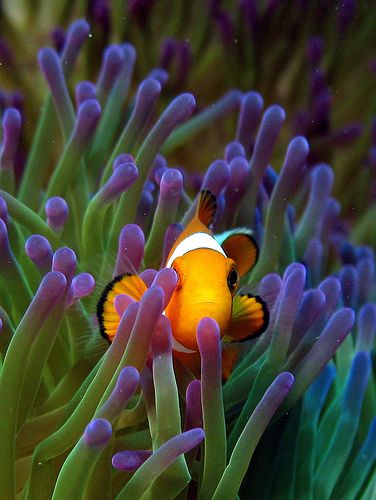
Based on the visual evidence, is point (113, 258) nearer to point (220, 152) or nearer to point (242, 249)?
point (242, 249)

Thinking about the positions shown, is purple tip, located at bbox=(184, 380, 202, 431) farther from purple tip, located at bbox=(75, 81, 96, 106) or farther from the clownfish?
purple tip, located at bbox=(75, 81, 96, 106)

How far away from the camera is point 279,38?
1.80m

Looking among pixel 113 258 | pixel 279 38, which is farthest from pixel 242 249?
pixel 279 38

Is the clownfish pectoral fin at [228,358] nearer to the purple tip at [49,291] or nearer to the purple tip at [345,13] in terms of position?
the purple tip at [49,291]

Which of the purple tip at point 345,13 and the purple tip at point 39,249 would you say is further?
the purple tip at point 345,13

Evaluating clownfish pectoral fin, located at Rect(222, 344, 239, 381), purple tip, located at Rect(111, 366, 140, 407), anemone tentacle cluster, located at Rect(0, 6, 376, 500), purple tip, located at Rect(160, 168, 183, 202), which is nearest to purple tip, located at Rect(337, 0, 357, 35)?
anemone tentacle cluster, located at Rect(0, 6, 376, 500)

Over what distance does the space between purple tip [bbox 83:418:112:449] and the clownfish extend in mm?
156

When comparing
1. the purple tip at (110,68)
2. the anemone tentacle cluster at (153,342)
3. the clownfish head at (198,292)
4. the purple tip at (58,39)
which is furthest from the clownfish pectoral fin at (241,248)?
the purple tip at (58,39)

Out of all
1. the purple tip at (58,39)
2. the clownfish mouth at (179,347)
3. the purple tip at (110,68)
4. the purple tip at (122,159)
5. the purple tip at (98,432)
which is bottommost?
the purple tip at (98,432)

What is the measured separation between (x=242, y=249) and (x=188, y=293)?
238mm

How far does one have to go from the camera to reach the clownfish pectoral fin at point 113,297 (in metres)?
0.81

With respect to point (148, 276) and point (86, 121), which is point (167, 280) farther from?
point (86, 121)

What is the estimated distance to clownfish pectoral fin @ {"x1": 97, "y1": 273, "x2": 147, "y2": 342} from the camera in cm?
81

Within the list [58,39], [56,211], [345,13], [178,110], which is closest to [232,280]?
[56,211]
